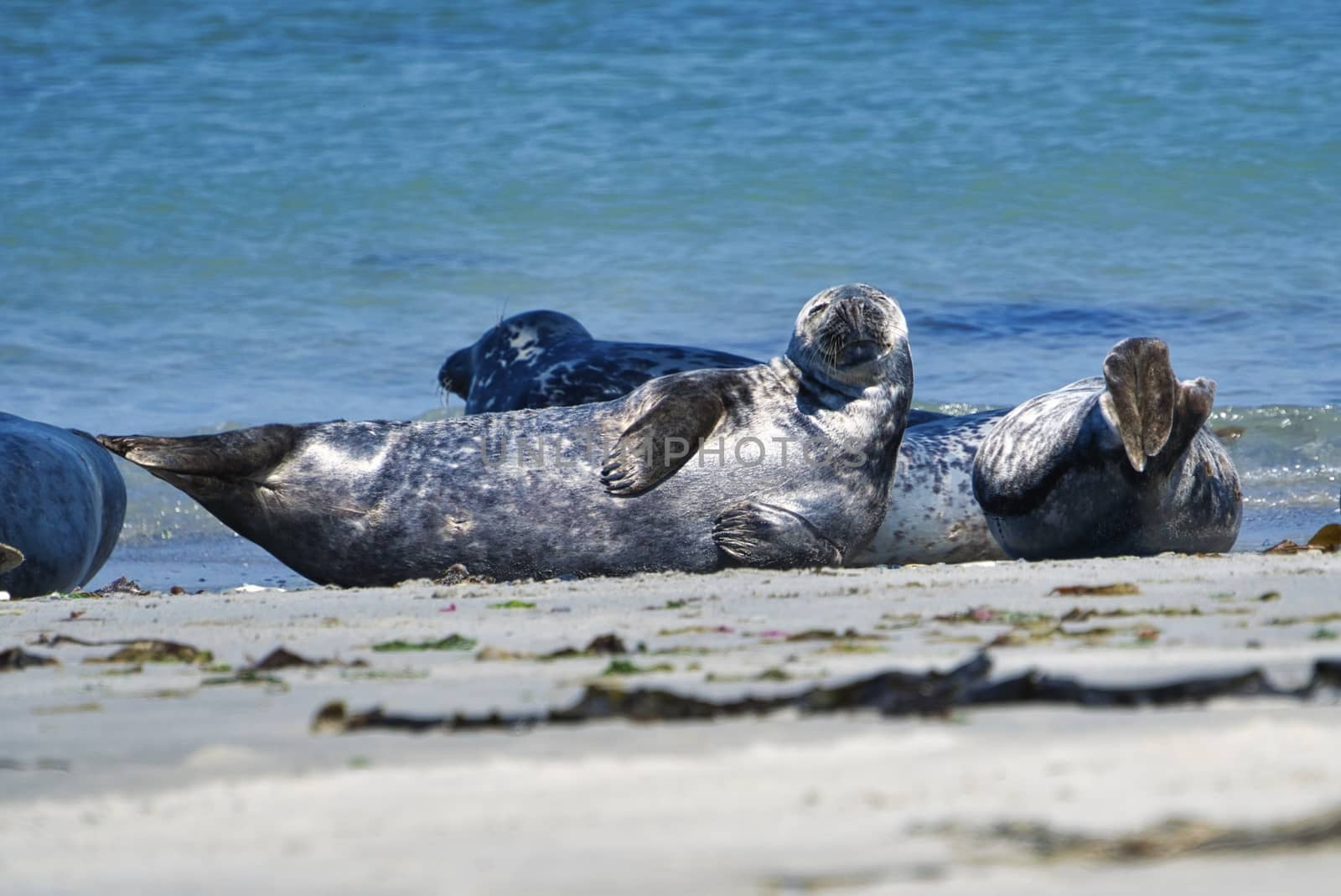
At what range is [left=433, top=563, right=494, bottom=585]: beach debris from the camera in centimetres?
548

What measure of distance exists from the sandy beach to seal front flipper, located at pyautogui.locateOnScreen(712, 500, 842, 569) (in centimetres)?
207

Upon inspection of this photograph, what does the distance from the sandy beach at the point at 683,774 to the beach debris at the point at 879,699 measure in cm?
2

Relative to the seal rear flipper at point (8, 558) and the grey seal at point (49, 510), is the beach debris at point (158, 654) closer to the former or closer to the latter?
the seal rear flipper at point (8, 558)

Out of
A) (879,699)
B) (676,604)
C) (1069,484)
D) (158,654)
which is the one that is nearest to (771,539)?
(1069,484)

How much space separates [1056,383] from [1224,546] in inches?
216

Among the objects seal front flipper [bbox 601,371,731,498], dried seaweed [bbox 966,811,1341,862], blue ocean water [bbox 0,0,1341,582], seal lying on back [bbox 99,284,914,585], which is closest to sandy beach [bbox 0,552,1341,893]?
dried seaweed [bbox 966,811,1341,862]

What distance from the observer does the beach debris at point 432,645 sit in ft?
11.2

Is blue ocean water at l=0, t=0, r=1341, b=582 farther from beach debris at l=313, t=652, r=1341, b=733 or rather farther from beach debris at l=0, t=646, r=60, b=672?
beach debris at l=313, t=652, r=1341, b=733

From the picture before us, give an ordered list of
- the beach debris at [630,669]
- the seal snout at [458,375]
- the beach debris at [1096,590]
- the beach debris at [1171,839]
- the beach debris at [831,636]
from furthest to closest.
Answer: the seal snout at [458,375] → the beach debris at [1096,590] → the beach debris at [831,636] → the beach debris at [630,669] → the beach debris at [1171,839]

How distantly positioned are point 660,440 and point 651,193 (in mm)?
12240

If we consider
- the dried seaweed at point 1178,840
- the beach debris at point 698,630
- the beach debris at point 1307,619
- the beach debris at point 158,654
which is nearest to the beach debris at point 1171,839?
the dried seaweed at point 1178,840

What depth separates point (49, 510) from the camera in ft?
21.0

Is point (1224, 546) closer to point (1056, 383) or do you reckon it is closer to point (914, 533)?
point (914, 533)

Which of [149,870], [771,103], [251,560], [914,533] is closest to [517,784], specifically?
[149,870]
